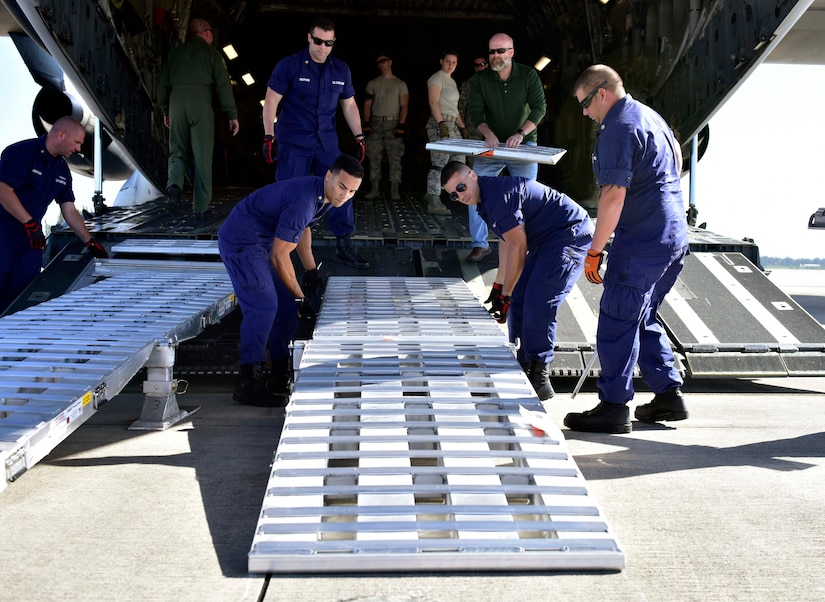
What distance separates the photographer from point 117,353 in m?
3.83

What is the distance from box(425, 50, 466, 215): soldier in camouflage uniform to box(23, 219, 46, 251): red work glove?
11.3 ft

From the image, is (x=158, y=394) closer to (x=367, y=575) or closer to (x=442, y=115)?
(x=367, y=575)

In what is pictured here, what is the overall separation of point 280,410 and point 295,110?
8.34ft

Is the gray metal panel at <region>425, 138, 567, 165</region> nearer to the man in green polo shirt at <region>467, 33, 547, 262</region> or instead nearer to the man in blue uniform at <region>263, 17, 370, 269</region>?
the man in green polo shirt at <region>467, 33, 547, 262</region>

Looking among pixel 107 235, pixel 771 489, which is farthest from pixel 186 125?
pixel 771 489

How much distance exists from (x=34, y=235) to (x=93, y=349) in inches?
100

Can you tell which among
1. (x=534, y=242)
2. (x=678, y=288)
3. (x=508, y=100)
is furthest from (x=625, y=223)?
(x=508, y=100)

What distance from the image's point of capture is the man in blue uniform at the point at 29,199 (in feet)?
19.5

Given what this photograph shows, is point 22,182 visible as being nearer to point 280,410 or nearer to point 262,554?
point 280,410

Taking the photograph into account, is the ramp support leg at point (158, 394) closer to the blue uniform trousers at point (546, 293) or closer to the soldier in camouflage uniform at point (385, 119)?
the blue uniform trousers at point (546, 293)

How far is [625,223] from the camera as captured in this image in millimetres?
4109

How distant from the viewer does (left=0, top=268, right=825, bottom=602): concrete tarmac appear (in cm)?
230

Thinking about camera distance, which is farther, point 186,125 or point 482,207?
point 186,125

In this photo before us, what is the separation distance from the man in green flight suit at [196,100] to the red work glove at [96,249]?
4.23ft
